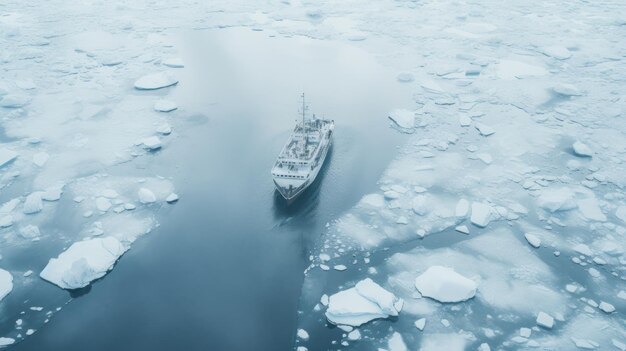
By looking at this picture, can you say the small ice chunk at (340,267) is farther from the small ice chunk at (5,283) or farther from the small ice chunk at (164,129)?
the small ice chunk at (164,129)

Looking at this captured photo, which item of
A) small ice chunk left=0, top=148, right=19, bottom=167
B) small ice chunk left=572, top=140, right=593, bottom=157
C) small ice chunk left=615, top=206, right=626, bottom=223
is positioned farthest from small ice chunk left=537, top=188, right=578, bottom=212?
small ice chunk left=0, top=148, right=19, bottom=167

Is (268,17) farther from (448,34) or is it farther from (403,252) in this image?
(403,252)

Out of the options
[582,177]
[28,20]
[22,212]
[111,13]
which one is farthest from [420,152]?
[28,20]

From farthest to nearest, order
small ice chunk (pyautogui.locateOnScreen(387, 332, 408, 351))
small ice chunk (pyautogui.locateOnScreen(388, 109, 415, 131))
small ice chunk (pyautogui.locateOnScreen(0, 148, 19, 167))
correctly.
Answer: small ice chunk (pyautogui.locateOnScreen(388, 109, 415, 131)), small ice chunk (pyautogui.locateOnScreen(0, 148, 19, 167)), small ice chunk (pyautogui.locateOnScreen(387, 332, 408, 351))

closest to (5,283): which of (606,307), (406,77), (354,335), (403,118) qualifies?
(354,335)

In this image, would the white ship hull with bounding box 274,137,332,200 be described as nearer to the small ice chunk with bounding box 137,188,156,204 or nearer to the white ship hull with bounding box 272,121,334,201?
the white ship hull with bounding box 272,121,334,201

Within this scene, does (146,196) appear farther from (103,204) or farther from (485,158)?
(485,158)
